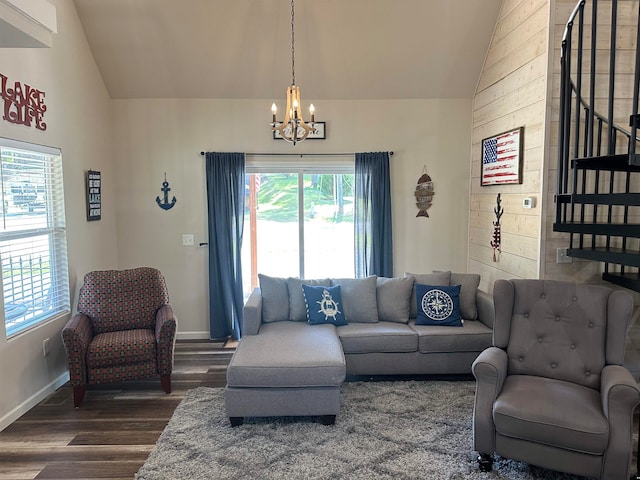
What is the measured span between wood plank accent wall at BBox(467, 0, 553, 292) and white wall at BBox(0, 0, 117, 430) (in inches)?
154

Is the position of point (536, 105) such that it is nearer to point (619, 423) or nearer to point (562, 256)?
point (562, 256)

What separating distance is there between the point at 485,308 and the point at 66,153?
3953 mm

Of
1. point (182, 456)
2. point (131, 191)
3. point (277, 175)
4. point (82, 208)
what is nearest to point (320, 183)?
point (277, 175)

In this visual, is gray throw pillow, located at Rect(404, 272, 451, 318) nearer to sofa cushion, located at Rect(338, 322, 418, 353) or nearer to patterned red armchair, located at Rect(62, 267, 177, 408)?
sofa cushion, located at Rect(338, 322, 418, 353)

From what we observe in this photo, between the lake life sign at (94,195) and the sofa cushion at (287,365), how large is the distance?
7.28 feet

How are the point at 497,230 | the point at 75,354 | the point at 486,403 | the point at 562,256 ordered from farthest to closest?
the point at 497,230 → the point at 562,256 → the point at 75,354 → the point at 486,403

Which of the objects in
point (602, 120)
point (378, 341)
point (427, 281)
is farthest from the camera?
point (427, 281)

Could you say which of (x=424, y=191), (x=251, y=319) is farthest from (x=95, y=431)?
(x=424, y=191)

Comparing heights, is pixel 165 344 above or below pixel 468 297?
below

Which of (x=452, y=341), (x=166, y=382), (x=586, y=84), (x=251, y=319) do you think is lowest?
(x=166, y=382)

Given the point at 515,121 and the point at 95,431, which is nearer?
the point at 95,431

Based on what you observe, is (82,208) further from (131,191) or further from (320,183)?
(320,183)

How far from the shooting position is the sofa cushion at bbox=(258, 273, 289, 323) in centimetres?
421

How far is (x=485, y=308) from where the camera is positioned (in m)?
4.16
